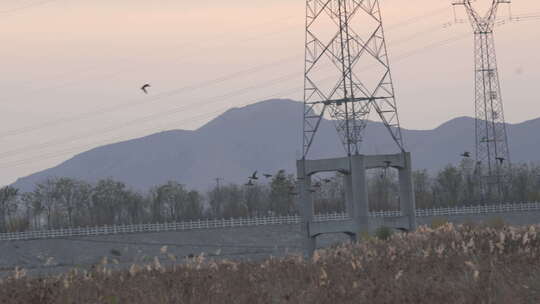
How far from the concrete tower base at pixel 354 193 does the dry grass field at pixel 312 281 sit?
40.4 metres

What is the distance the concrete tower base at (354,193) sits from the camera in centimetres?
6425

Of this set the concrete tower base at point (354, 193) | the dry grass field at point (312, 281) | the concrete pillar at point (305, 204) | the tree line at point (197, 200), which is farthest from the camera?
the tree line at point (197, 200)

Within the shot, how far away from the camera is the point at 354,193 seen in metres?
64.4

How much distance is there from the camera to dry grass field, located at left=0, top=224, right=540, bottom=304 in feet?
54.6

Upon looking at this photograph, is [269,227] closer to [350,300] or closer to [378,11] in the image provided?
[378,11]

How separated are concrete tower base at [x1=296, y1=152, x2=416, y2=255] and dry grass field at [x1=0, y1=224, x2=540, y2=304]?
40.4 metres

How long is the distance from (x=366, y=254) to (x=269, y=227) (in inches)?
3353

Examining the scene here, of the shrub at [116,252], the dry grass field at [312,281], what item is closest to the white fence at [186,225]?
the shrub at [116,252]

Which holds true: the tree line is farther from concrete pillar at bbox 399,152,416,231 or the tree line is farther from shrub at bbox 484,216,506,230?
shrub at bbox 484,216,506,230

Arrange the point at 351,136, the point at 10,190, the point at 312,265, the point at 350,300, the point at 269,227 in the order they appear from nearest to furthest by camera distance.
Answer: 1. the point at 350,300
2. the point at 312,265
3. the point at 351,136
4. the point at 269,227
5. the point at 10,190

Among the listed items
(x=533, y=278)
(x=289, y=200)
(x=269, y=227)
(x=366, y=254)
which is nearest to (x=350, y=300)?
(x=533, y=278)

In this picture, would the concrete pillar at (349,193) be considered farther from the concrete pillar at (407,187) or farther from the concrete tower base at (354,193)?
the concrete pillar at (407,187)

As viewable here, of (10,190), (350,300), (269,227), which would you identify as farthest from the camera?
(10,190)

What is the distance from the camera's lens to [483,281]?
17859 mm
